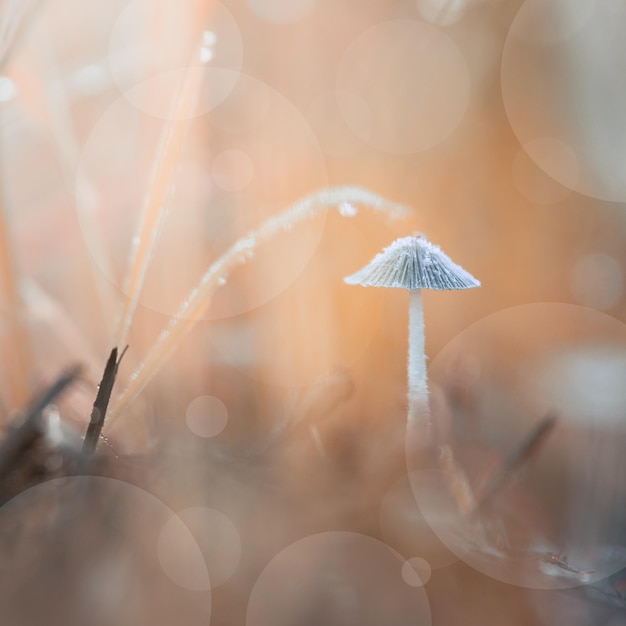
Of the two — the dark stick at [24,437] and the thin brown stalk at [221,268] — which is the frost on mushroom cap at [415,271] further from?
the dark stick at [24,437]

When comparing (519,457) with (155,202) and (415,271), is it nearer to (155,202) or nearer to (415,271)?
(415,271)

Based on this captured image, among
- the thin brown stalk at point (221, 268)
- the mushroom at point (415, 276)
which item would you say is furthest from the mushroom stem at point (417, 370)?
the thin brown stalk at point (221, 268)

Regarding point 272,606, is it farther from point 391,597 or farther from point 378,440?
point 378,440

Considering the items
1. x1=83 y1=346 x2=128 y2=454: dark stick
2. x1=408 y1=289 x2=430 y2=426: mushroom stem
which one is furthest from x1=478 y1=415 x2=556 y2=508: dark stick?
x1=83 y1=346 x2=128 y2=454: dark stick

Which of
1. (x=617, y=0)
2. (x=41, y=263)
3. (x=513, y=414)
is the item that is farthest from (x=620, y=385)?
(x=41, y=263)

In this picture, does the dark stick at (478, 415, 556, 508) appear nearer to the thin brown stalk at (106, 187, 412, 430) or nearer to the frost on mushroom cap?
the frost on mushroom cap
